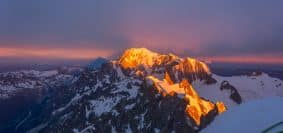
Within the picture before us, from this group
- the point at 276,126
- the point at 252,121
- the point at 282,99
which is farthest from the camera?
the point at 282,99

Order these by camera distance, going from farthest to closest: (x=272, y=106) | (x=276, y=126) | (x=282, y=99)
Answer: (x=282, y=99), (x=272, y=106), (x=276, y=126)

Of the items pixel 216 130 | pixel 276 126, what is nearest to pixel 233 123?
pixel 216 130

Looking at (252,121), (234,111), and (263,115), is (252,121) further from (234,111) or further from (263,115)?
(234,111)

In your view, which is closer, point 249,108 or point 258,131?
point 258,131

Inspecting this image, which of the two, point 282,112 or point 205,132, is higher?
point 282,112

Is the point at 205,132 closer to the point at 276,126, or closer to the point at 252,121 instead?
the point at 252,121

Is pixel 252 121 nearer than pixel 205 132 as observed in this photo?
Yes
